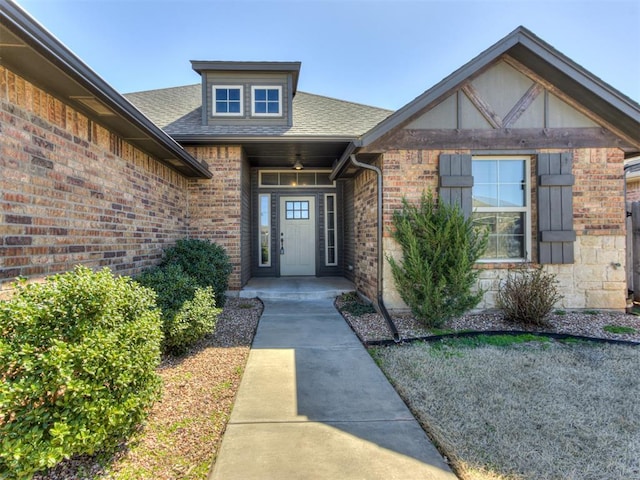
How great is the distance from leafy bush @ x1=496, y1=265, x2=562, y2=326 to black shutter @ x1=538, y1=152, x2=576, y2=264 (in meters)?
0.52

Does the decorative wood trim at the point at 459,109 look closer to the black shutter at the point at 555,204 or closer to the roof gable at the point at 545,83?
the roof gable at the point at 545,83

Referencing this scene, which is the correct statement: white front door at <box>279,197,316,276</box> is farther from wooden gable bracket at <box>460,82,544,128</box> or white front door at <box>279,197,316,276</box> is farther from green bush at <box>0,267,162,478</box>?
green bush at <box>0,267,162,478</box>

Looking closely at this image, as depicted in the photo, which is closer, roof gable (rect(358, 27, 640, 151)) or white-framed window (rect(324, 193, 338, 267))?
roof gable (rect(358, 27, 640, 151))

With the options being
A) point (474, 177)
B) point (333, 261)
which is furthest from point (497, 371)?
point (333, 261)

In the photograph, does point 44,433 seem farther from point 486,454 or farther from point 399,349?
point 399,349

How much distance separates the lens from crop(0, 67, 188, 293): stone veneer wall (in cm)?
239

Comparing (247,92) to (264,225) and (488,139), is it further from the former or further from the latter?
(488,139)

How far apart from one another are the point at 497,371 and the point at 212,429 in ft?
9.06

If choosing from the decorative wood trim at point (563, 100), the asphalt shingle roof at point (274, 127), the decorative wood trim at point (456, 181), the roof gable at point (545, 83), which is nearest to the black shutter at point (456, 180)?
the decorative wood trim at point (456, 181)

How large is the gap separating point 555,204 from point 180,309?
5811mm

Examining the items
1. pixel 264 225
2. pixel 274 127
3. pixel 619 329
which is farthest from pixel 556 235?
pixel 264 225

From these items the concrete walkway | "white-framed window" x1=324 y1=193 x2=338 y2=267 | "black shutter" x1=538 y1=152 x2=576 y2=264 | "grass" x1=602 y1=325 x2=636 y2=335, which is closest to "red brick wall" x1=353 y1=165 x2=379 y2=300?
"white-framed window" x1=324 y1=193 x2=338 y2=267

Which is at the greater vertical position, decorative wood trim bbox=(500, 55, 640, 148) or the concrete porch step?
decorative wood trim bbox=(500, 55, 640, 148)

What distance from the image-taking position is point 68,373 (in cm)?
175
